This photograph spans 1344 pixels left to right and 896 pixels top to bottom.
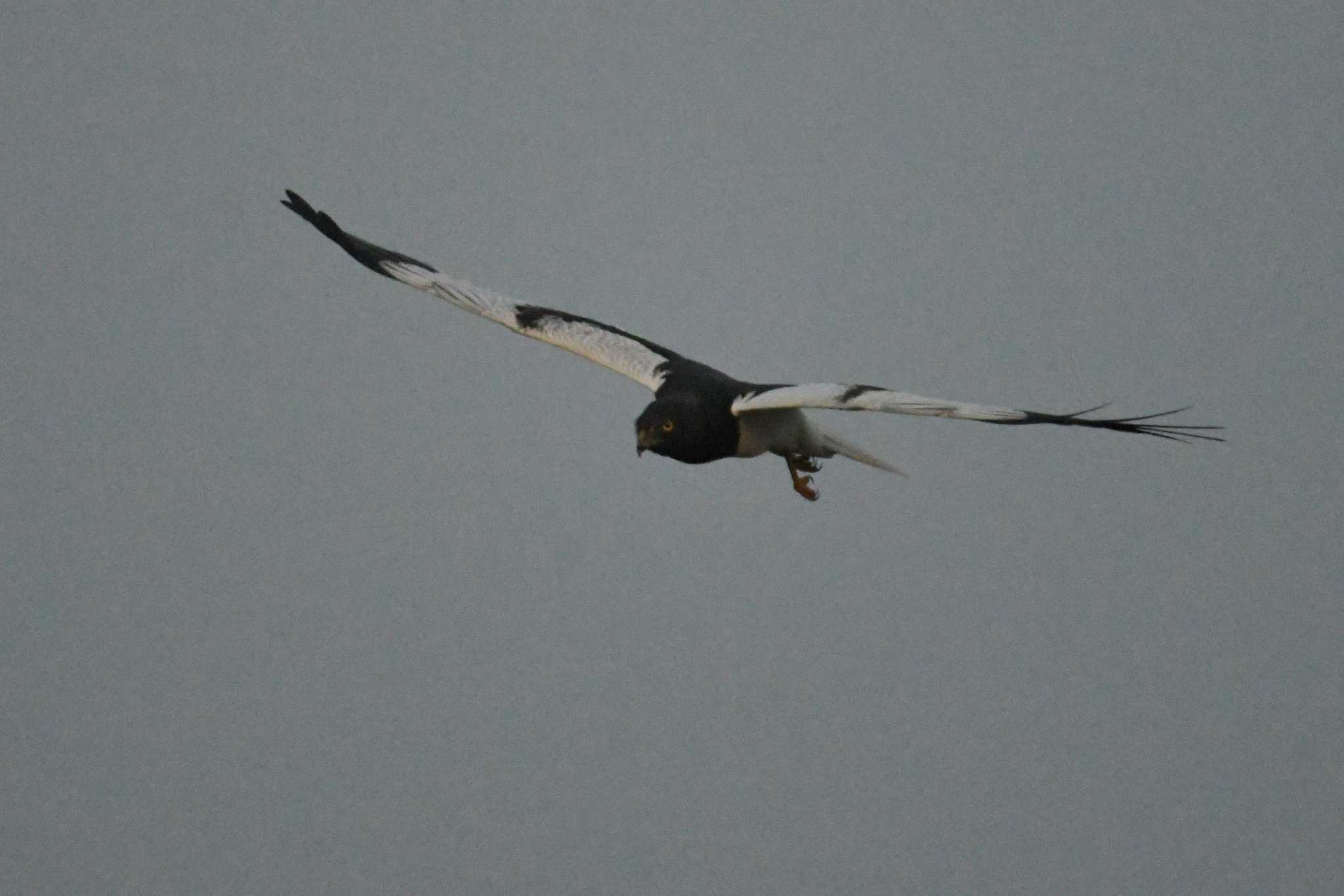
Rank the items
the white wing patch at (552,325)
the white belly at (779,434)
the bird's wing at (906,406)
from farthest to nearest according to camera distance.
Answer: the white wing patch at (552,325) < the white belly at (779,434) < the bird's wing at (906,406)

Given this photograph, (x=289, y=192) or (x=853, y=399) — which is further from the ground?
(x=289, y=192)

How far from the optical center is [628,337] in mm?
18594

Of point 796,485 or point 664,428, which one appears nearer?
point 664,428

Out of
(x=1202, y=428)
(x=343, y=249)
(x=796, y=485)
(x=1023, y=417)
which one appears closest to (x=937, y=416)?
(x=1023, y=417)

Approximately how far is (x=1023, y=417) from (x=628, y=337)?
6.21 m

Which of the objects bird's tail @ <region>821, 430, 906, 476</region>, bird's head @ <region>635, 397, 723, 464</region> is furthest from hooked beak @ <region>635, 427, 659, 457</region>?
bird's tail @ <region>821, 430, 906, 476</region>

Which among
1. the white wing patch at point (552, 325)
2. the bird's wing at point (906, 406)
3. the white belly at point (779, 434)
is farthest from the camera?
the white wing patch at point (552, 325)

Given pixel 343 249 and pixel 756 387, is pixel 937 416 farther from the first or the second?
pixel 343 249

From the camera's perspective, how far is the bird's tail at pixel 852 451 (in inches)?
719

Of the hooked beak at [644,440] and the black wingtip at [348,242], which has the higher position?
the black wingtip at [348,242]

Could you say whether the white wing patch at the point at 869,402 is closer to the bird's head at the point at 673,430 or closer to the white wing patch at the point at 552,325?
the bird's head at the point at 673,430

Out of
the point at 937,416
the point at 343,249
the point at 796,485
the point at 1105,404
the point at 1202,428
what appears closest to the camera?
the point at 1202,428

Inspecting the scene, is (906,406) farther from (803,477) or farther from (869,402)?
(803,477)

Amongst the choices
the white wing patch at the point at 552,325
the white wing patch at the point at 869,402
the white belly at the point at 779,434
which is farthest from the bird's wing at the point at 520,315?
the white wing patch at the point at 869,402
